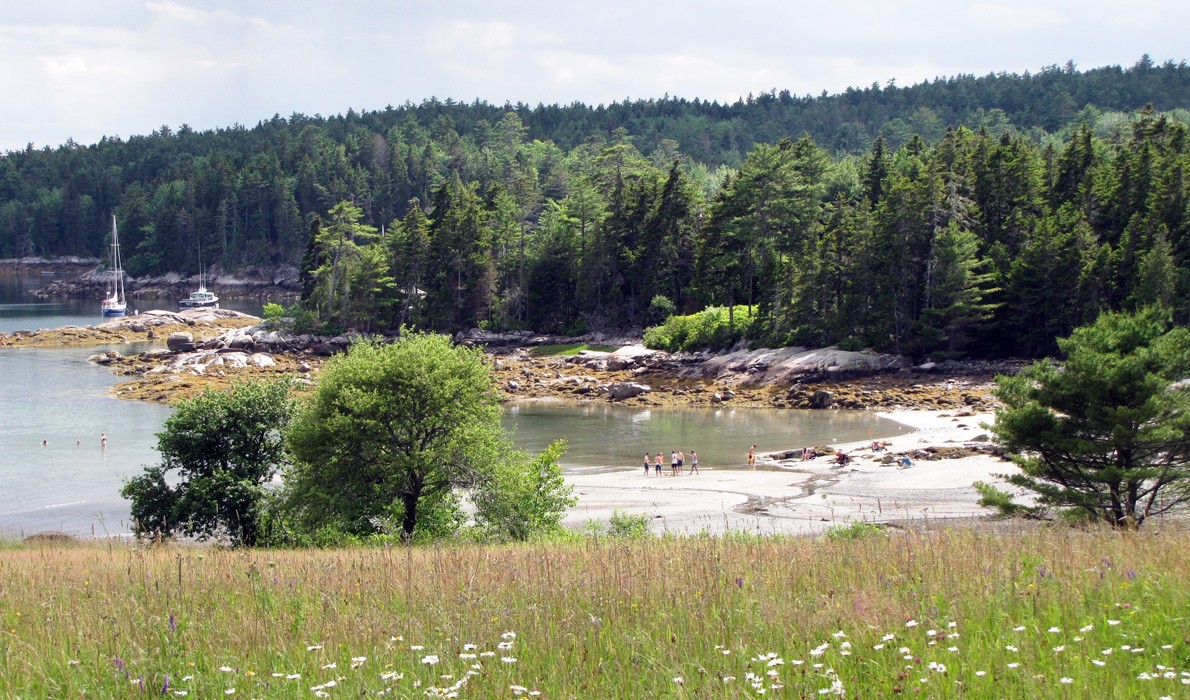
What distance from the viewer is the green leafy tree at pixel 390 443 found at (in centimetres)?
2206

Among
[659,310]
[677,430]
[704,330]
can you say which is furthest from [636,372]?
[677,430]

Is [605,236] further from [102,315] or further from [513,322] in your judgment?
[102,315]

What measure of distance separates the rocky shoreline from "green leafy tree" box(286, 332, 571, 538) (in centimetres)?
2921

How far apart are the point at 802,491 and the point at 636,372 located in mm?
35094

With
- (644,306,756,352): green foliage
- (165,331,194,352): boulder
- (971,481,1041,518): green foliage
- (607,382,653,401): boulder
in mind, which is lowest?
(607,382,653,401): boulder

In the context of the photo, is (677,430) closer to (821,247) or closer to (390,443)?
(821,247)

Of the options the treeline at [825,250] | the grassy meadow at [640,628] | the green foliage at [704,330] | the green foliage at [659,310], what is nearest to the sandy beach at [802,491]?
the grassy meadow at [640,628]

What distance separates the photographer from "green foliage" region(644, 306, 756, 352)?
71312 millimetres

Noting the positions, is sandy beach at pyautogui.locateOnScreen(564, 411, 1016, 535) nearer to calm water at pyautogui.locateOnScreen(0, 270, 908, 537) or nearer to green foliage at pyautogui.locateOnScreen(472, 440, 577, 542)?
calm water at pyautogui.locateOnScreen(0, 270, 908, 537)

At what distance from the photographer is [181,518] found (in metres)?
23.4

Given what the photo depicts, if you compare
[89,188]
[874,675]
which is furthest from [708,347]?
[89,188]

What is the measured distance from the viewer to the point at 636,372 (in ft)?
229

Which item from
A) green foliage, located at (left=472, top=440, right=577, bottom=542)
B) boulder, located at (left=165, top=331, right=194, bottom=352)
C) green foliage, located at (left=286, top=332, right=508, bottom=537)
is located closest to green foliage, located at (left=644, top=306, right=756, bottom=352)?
boulder, located at (left=165, top=331, right=194, bottom=352)

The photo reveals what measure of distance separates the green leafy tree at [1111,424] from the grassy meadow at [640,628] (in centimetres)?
1172
